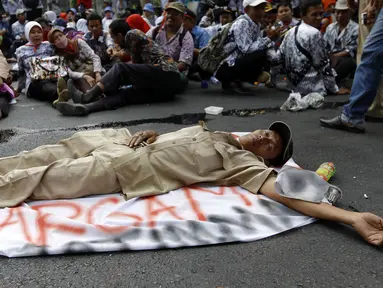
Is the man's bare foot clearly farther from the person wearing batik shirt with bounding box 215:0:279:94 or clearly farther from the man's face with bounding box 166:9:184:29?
the man's face with bounding box 166:9:184:29

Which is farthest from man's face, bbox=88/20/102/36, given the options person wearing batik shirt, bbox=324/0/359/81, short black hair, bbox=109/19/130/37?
person wearing batik shirt, bbox=324/0/359/81

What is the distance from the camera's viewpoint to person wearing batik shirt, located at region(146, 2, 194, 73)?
659 centimetres

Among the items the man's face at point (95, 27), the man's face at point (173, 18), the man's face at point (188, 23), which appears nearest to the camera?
the man's face at point (173, 18)

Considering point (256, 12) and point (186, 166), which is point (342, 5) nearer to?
point (256, 12)

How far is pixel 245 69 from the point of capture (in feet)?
21.5

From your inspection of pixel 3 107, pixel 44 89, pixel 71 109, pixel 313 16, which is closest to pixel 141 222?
pixel 71 109

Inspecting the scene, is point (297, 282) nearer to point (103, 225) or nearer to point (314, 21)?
point (103, 225)

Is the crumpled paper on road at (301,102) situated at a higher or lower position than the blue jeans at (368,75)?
lower

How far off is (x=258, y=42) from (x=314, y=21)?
0.84m

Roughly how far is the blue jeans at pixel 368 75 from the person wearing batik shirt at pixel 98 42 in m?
4.55

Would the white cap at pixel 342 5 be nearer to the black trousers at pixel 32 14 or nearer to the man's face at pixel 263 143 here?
the man's face at pixel 263 143

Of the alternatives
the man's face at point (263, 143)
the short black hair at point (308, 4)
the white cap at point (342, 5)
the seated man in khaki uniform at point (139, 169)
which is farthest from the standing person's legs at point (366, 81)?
the white cap at point (342, 5)

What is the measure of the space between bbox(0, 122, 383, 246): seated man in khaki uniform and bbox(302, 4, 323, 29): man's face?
3671 mm

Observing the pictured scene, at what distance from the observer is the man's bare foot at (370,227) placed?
2146 mm
